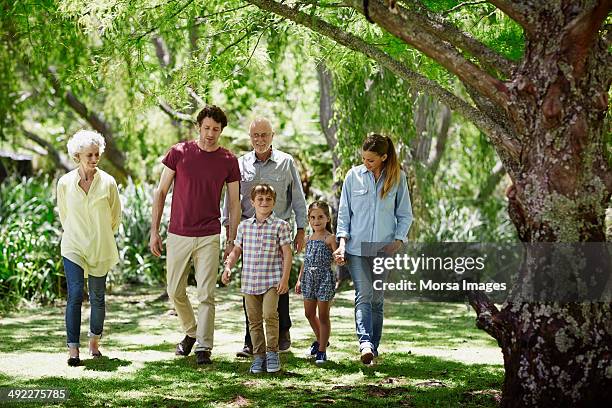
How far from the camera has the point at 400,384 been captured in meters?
5.86

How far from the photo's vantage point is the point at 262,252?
6.19m

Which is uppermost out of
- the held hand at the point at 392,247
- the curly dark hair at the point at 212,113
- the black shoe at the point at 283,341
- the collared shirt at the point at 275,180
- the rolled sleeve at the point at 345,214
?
the curly dark hair at the point at 212,113

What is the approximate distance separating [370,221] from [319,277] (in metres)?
0.57

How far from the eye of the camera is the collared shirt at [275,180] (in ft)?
22.7

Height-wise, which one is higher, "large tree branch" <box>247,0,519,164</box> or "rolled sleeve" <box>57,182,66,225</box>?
"large tree branch" <box>247,0,519,164</box>

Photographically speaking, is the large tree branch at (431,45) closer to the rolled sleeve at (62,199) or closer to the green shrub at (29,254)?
the rolled sleeve at (62,199)

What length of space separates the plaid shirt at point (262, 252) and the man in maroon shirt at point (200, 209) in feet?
1.31

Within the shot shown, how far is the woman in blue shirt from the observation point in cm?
626

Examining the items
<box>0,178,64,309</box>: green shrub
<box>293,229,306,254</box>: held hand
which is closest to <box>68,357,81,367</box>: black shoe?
<box>293,229,306,254</box>: held hand

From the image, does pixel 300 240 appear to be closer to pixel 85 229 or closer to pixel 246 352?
pixel 246 352

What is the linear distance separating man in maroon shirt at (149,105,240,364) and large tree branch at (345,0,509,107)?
6.42 ft

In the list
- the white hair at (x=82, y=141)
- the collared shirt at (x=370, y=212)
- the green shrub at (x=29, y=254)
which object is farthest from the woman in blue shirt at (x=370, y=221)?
the green shrub at (x=29, y=254)

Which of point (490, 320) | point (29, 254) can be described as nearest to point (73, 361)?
point (490, 320)

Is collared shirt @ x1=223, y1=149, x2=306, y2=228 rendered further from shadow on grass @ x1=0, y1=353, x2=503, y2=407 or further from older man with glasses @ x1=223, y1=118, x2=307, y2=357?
shadow on grass @ x1=0, y1=353, x2=503, y2=407
